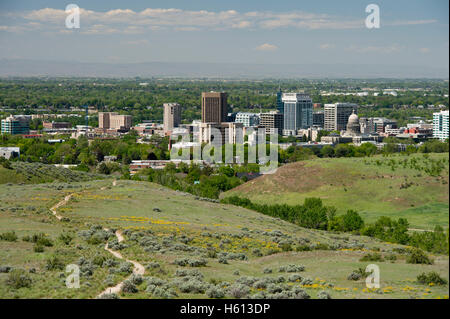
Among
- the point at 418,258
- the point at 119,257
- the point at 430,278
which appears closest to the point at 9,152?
the point at 119,257

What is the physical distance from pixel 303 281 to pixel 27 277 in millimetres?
8351

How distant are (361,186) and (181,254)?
175 ft

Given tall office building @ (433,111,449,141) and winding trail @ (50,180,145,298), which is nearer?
winding trail @ (50,180,145,298)

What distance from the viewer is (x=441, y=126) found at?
18200cm

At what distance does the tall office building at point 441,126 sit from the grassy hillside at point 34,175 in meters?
117

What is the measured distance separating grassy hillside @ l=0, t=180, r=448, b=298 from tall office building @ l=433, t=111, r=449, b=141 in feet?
454

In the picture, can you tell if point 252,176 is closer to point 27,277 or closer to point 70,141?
point 70,141

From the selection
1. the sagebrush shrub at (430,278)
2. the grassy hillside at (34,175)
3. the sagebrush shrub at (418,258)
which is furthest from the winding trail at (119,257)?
the grassy hillside at (34,175)

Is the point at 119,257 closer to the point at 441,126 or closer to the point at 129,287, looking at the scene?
the point at 129,287

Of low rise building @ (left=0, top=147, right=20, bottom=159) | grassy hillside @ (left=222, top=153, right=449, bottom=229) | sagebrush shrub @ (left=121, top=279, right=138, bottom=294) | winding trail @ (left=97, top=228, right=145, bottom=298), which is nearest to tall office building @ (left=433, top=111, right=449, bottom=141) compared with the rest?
grassy hillside @ (left=222, top=153, right=449, bottom=229)

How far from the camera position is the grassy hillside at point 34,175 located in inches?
2731

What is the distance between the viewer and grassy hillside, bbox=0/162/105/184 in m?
69.4

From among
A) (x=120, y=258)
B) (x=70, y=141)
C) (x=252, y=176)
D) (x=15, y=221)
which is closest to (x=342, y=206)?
(x=252, y=176)

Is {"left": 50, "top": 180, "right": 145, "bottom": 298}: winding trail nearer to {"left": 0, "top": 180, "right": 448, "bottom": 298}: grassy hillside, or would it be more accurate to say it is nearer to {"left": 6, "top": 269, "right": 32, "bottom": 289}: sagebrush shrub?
{"left": 0, "top": 180, "right": 448, "bottom": 298}: grassy hillside
